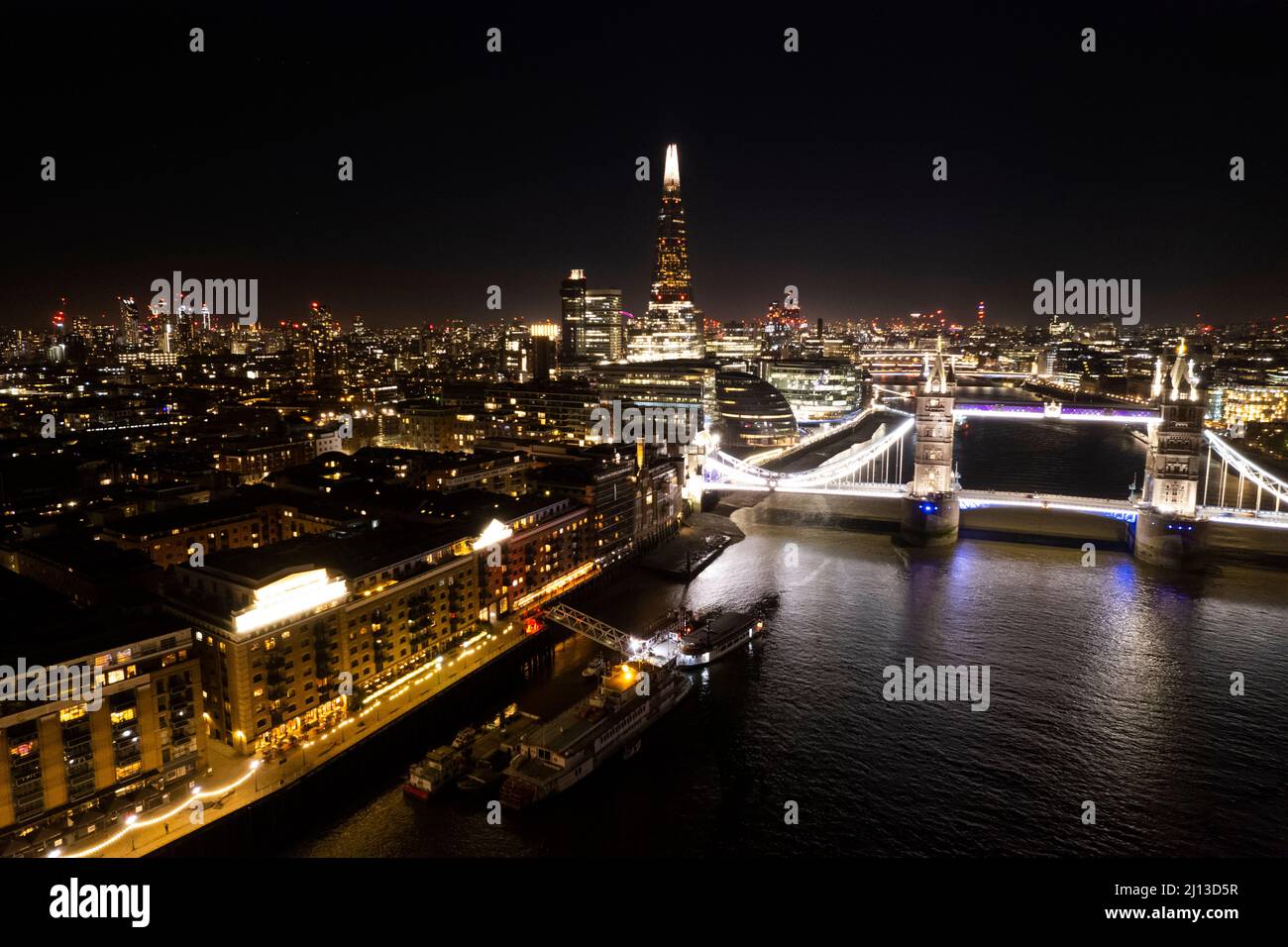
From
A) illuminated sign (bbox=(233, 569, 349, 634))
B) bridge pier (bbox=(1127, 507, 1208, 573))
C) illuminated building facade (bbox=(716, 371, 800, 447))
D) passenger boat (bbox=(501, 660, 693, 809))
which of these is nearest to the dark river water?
passenger boat (bbox=(501, 660, 693, 809))

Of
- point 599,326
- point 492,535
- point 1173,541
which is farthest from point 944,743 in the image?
point 599,326

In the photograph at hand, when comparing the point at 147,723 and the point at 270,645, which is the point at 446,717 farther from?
the point at 147,723

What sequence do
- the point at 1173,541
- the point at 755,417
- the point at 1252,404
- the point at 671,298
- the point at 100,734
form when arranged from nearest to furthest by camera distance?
the point at 100,734, the point at 1173,541, the point at 755,417, the point at 1252,404, the point at 671,298

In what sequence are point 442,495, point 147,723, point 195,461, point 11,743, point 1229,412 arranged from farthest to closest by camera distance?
point 1229,412 → point 195,461 → point 442,495 → point 147,723 → point 11,743

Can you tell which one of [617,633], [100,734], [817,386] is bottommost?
[617,633]

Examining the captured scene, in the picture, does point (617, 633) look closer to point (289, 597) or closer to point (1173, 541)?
point (289, 597)

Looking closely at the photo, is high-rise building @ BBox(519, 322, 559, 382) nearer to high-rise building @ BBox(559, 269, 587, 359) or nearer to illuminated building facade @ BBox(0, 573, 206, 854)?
high-rise building @ BBox(559, 269, 587, 359)
